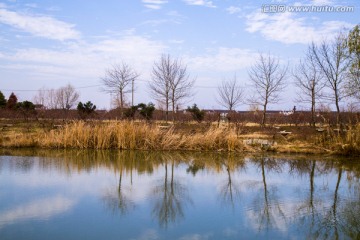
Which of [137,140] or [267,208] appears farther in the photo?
[137,140]

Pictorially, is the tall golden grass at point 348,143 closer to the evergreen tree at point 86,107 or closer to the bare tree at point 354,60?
the bare tree at point 354,60

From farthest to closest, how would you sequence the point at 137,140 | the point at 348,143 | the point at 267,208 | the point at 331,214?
the point at 137,140, the point at 348,143, the point at 267,208, the point at 331,214

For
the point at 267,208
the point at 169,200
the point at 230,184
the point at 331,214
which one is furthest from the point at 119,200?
the point at 331,214

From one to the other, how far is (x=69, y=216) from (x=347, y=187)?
5113mm

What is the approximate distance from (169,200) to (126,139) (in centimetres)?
668

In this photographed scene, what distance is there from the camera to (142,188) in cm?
647

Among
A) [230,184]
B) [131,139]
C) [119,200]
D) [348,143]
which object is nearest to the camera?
[119,200]

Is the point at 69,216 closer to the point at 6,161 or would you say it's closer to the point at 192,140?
the point at 6,161

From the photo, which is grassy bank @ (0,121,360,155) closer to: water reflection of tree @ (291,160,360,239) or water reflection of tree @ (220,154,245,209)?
water reflection of tree @ (220,154,245,209)

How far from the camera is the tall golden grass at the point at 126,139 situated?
39.7ft

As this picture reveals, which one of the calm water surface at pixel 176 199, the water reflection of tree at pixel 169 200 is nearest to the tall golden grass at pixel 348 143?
the calm water surface at pixel 176 199

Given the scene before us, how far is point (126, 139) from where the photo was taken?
12.2 m

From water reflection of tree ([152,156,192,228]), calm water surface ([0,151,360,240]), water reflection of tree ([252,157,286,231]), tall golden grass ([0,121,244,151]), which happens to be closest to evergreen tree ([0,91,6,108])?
tall golden grass ([0,121,244,151])

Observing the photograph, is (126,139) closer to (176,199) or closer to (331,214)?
(176,199)
